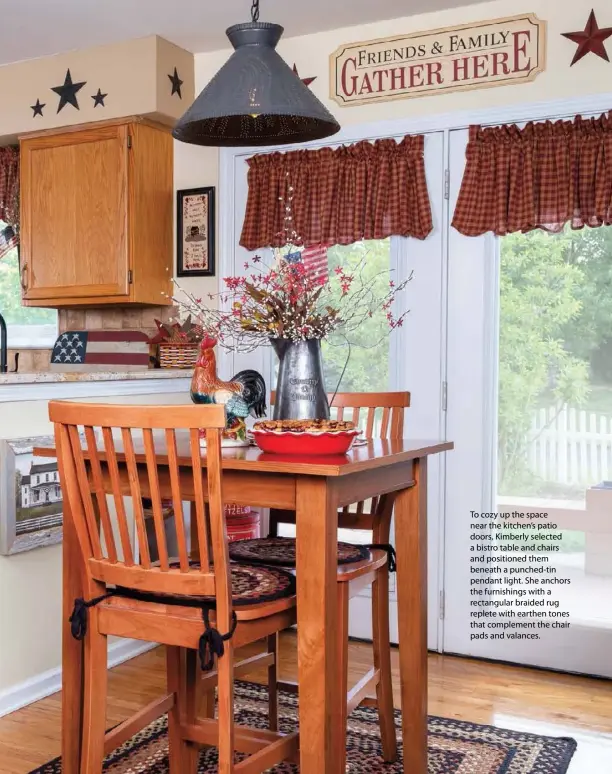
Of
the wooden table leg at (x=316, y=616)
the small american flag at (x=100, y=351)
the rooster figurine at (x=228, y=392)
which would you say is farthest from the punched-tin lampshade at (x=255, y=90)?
the small american flag at (x=100, y=351)

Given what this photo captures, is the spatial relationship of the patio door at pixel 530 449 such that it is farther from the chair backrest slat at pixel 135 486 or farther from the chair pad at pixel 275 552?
the chair backrest slat at pixel 135 486

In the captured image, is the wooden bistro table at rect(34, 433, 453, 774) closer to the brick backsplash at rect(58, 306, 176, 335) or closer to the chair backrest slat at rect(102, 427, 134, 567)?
the chair backrest slat at rect(102, 427, 134, 567)

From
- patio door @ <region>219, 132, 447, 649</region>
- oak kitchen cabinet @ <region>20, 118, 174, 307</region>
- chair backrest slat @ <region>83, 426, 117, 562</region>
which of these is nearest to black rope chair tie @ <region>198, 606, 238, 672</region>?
chair backrest slat @ <region>83, 426, 117, 562</region>

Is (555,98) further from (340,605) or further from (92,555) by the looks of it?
(92,555)

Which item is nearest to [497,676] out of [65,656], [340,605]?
[340,605]

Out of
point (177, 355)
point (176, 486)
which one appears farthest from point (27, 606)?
point (176, 486)

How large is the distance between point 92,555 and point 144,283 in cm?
222

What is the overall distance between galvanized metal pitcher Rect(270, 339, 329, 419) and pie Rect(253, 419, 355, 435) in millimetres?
174

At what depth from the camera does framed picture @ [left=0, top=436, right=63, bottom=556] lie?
3.00m

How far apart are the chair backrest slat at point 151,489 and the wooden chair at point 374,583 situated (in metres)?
0.43

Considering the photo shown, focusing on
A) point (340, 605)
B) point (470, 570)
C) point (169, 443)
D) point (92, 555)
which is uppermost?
point (169, 443)

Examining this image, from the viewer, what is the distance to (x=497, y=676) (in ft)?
11.1

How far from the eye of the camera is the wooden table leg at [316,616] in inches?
75.8

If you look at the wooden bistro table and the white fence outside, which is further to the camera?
the white fence outside
